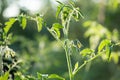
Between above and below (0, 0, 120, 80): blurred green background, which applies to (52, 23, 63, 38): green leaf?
above

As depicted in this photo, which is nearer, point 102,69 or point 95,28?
point 95,28

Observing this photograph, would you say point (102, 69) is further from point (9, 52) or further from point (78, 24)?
point (9, 52)

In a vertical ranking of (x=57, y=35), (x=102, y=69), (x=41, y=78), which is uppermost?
(x=57, y=35)

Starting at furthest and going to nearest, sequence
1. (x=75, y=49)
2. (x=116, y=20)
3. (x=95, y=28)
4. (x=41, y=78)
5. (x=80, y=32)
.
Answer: (x=80, y=32), (x=116, y=20), (x=95, y=28), (x=75, y=49), (x=41, y=78)

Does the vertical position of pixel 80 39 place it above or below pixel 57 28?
below

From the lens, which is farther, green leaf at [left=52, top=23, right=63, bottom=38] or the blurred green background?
the blurred green background

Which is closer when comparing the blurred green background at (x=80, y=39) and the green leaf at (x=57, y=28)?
the green leaf at (x=57, y=28)

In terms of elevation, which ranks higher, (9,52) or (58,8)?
(58,8)

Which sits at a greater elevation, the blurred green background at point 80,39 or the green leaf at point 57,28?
the green leaf at point 57,28

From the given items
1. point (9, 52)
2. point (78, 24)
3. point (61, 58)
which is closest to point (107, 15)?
point (78, 24)

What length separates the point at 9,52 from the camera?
1.76m

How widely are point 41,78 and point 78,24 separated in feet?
34.3

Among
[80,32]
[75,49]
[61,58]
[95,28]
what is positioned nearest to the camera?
[75,49]

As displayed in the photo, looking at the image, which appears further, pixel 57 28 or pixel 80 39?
pixel 80 39
